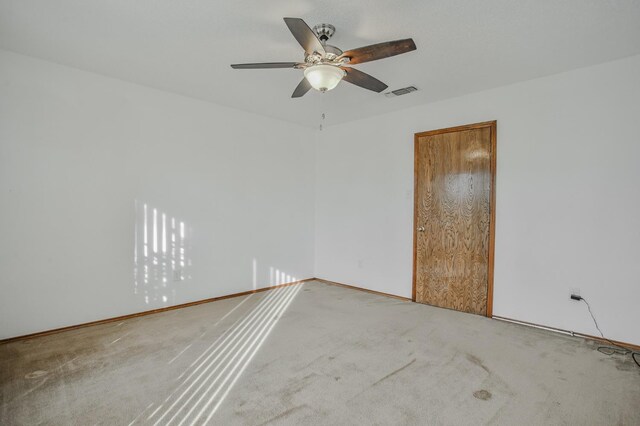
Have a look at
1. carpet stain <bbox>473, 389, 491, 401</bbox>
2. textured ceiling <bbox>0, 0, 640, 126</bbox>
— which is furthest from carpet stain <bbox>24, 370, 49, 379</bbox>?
carpet stain <bbox>473, 389, 491, 401</bbox>

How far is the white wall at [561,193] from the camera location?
2.86 meters

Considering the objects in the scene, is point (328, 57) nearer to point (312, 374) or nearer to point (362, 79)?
point (362, 79)

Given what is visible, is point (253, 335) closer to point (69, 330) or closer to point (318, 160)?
point (69, 330)

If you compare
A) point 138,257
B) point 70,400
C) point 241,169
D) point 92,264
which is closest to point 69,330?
point 92,264

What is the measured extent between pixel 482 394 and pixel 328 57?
245 cm

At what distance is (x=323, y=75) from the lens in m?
2.31

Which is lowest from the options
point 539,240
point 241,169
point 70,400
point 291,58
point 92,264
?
point 70,400

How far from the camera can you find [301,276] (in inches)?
209

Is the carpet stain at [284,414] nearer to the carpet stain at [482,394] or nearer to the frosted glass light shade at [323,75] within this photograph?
the carpet stain at [482,394]

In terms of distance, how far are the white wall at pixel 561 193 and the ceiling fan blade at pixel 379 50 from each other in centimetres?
210

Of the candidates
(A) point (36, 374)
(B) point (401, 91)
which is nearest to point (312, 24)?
(B) point (401, 91)

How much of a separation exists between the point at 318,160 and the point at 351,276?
200 cm

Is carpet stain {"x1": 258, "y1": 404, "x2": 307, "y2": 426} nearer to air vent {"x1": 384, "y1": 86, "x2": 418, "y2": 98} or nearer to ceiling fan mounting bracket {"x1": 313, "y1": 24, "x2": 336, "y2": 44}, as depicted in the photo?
ceiling fan mounting bracket {"x1": 313, "y1": 24, "x2": 336, "y2": 44}

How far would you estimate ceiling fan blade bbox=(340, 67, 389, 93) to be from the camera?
2.40m
